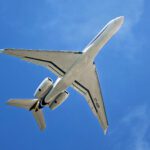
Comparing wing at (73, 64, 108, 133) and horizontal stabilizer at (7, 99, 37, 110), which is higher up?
horizontal stabilizer at (7, 99, 37, 110)

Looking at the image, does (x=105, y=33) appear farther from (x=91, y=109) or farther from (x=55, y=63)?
(x=91, y=109)

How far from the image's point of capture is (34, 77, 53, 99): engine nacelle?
6362cm

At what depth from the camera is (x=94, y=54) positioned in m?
62.0

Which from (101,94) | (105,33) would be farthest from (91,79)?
(105,33)

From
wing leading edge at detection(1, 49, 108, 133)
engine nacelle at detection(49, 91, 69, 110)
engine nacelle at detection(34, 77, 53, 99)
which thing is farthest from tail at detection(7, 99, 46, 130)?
wing leading edge at detection(1, 49, 108, 133)

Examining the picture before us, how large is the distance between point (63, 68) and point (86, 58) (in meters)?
3.60

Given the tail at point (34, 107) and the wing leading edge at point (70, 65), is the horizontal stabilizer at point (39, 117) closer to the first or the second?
the tail at point (34, 107)

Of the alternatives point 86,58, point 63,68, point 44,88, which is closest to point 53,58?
point 63,68

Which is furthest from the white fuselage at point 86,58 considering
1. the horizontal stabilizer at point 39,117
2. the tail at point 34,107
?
the horizontal stabilizer at point 39,117

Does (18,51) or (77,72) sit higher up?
(18,51)

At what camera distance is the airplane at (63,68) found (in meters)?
62.0

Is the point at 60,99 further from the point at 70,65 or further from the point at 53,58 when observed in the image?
the point at 53,58

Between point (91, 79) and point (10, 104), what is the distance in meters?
11.3

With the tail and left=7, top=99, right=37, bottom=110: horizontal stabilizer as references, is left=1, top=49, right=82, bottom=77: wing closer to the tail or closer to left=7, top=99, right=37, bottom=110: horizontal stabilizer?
the tail
